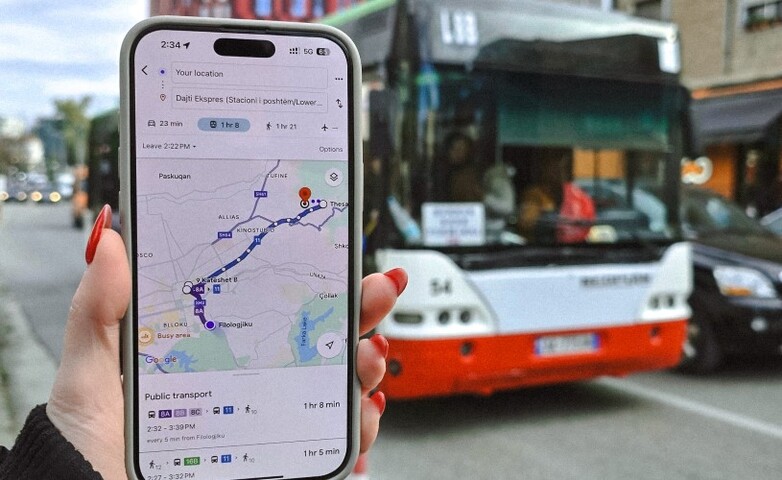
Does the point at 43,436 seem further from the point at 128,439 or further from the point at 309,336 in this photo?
the point at 309,336

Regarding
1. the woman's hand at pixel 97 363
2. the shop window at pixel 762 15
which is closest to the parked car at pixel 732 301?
the woman's hand at pixel 97 363

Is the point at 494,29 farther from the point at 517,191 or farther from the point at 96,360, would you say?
the point at 96,360

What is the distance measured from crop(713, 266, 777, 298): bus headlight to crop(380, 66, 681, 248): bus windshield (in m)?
1.43

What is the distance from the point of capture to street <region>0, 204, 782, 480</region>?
16.8ft

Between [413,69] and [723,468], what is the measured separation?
117 inches

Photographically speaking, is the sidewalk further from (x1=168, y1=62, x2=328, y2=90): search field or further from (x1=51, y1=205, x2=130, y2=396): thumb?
(x1=168, y1=62, x2=328, y2=90): search field

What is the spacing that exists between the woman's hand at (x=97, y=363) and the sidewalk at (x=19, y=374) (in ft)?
11.9

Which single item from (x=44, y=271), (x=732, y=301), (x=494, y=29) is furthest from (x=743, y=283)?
(x=44, y=271)

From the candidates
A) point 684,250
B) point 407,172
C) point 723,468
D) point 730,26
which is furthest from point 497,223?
point 730,26

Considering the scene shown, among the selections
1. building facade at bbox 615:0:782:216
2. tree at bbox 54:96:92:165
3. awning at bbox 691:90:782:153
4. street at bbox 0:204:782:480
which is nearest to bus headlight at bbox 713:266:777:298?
street at bbox 0:204:782:480

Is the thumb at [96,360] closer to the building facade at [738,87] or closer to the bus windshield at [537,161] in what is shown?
the bus windshield at [537,161]

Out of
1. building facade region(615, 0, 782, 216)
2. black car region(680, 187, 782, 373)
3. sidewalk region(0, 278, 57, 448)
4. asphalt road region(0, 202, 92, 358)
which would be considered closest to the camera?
sidewalk region(0, 278, 57, 448)

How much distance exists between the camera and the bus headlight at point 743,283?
7.36 meters

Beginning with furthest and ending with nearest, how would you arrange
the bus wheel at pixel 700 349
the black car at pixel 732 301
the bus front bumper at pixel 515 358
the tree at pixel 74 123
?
the tree at pixel 74 123, the bus wheel at pixel 700 349, the black car at pixel 732 301, the bus front bumper at pixel 515 358
